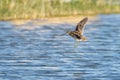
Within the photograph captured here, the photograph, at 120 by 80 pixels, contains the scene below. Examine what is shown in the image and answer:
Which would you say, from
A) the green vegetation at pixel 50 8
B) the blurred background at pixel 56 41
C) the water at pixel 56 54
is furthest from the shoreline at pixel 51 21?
the water at pixel 56 54

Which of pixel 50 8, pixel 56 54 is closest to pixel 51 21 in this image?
pixel 50 8

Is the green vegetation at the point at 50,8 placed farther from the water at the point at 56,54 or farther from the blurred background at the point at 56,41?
the water at the point at 56,54

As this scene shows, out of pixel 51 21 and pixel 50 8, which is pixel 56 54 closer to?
pixel 51 21

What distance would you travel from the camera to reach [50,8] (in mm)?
37156

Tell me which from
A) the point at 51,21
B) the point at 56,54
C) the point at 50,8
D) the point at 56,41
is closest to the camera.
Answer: the point at 56,54

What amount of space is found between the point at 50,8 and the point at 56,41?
1130 cm

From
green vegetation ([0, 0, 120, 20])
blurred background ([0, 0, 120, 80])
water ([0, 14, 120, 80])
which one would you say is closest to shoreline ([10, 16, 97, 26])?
blurred background ([0, 0, 120, 80])

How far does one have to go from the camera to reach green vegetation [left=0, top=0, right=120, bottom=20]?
34.5 meters

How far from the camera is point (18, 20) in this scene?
116ft

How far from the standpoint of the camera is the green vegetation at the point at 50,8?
113 feet

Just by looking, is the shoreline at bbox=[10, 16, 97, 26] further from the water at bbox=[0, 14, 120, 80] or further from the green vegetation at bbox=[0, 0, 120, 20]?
the water at bbox=[0, 14, 120, 80]

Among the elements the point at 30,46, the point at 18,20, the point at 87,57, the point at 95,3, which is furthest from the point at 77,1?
the point at 87,57

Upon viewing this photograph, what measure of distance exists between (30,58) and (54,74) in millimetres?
3650

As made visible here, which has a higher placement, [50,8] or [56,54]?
[50,8]
